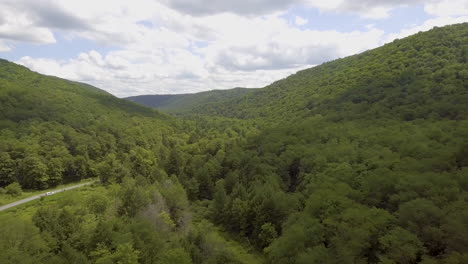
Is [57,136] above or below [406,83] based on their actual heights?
below

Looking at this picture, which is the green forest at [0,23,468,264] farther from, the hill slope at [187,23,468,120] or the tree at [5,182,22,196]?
the hill slope at [187,23,468,120]

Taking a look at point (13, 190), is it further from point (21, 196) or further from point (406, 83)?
point (406, 83)

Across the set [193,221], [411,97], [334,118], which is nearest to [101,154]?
[193,221]

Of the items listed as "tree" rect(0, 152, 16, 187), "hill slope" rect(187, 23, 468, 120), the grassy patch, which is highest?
"hill slope" rect(187, 23, 468, 120)

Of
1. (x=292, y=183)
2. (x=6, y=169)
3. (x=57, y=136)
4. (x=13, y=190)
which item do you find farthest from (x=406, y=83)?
(x=6, y=169)

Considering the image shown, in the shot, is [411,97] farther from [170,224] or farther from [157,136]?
[157,136]

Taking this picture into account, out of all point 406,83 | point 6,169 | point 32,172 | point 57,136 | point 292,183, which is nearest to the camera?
point 292,183

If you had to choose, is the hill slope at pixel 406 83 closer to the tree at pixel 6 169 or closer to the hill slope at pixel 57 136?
the hill slope at pixel 57 136

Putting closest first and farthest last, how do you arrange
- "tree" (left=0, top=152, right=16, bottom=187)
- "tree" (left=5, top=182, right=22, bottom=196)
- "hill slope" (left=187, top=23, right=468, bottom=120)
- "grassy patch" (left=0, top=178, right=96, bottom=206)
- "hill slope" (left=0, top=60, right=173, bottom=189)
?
"hill slope" (left=187, top=23, right=468, bottom=120) → "grassy patch" (left=0, top=178, right=96, bottom=206) → "tree" (left=5, top=182, right=22, bottom=196) → "tree" (left=0, top=152, right=16, bottom=187) → "hill slope" (left=0, top=60, right=173, bottom=189)

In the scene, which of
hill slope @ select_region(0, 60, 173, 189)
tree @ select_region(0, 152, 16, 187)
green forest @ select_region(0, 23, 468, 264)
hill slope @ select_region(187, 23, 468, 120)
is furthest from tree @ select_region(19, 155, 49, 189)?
hill slope @ select_region(187, 23, 468, 120)
